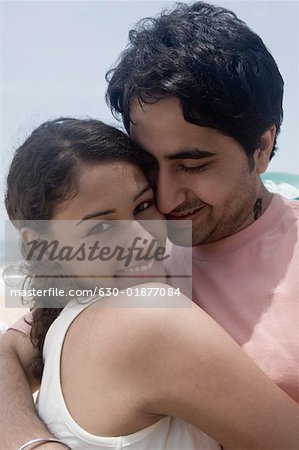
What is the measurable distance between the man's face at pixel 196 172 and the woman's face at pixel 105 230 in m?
0.17

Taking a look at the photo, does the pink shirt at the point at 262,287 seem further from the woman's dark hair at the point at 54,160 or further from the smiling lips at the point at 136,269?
the woman's dark hair at the point at 54,160

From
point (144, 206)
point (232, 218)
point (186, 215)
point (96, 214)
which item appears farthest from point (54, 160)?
point (232, 218)

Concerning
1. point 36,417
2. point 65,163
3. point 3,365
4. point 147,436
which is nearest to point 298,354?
point 147,436

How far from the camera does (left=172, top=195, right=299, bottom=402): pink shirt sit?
1.80 metres

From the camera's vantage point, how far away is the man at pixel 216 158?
197 centimetres

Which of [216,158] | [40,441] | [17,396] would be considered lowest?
[17,396]

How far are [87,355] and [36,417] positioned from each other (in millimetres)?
359

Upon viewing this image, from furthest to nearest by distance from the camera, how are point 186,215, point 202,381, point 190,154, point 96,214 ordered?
point 186,215, point 190,154, point 96,214, point 202,381

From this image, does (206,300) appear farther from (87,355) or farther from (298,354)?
(87,355)

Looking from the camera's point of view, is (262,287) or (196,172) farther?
(196,172)

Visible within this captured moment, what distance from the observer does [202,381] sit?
1.51 metres

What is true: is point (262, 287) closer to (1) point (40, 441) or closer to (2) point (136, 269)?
(2) point (136, 269)

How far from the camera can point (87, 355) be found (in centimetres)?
158

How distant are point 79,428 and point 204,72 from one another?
133 cm
